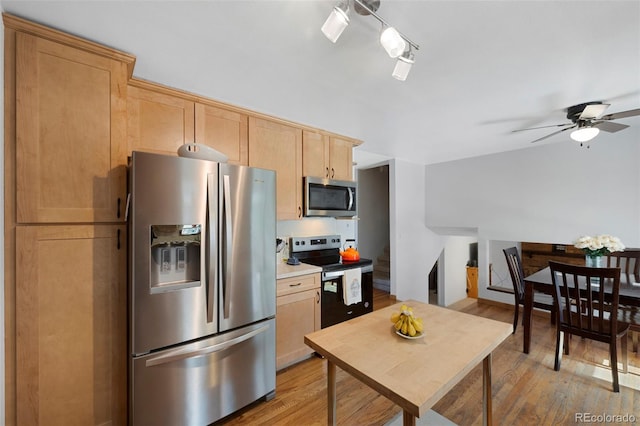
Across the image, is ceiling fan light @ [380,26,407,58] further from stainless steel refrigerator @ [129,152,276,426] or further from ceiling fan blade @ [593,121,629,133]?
ceiling fan blade @ [593,121,629,133]

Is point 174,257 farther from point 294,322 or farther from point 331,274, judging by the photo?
point 331,274

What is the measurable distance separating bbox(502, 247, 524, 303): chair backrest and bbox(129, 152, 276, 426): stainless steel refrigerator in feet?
9.27

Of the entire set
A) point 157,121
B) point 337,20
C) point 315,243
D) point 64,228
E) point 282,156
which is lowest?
point 315,243

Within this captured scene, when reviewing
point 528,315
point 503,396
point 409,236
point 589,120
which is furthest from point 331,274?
point 589,120

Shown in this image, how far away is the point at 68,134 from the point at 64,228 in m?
0.50

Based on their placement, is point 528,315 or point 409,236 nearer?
point 528,315

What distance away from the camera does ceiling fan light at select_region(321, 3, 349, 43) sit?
3.43ft

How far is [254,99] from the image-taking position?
2139mm

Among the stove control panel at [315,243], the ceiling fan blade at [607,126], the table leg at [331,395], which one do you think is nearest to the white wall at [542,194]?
the ceiling fan blade at [607,126]

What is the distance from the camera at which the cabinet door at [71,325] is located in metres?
1.27

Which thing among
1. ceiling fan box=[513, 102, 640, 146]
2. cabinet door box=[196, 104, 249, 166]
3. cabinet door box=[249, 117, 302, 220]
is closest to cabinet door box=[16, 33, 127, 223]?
cabinet door box=[196, 104, 249, 166]

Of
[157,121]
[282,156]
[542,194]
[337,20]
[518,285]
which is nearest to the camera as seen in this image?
[337,20]

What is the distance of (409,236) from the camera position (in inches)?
177

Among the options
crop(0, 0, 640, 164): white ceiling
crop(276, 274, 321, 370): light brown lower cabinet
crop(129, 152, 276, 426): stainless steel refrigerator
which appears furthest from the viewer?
crop(276, 274, 321, 370): light brown lower cabinet
